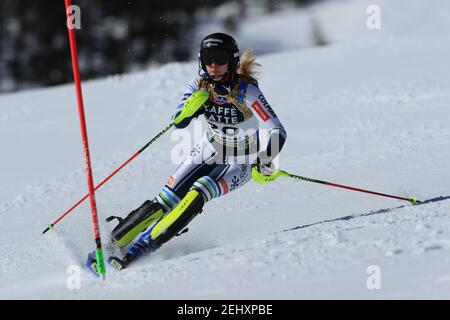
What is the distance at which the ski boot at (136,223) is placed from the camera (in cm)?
621

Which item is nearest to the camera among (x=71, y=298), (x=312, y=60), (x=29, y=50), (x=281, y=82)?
(x=71, y=298)

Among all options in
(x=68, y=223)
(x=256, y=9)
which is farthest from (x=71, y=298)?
(x=256, y=9)

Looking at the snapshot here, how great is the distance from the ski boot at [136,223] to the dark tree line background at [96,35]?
1174 inches

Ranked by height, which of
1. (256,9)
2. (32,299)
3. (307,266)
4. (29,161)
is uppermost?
(307,266)

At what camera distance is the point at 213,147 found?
20.9 ft

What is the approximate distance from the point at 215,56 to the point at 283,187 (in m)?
2.58

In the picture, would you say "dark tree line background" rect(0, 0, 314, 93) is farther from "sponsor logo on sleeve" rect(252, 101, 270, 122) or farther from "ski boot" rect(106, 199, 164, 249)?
"sponsor logo on sleeve" rect(252, 101, 270, 122)

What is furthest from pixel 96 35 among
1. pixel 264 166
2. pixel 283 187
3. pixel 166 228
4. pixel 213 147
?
pixel 166 228

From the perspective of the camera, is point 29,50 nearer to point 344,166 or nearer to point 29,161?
point 29,161

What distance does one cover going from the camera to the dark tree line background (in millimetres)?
36219

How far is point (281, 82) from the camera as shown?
12.5m

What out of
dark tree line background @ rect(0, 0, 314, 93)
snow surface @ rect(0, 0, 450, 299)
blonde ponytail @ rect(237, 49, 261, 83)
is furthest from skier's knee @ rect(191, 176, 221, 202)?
dark tree line background @ rect(0, 0, 314, 93)

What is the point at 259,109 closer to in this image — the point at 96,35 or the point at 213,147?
the point at 213,147

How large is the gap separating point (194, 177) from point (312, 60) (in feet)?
26.7
